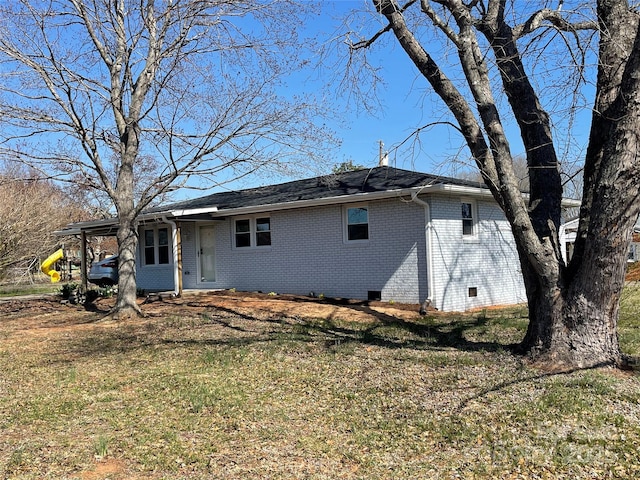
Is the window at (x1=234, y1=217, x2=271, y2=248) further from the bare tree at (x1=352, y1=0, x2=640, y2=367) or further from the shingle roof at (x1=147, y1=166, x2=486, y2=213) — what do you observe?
the bare tree at (x1=352, y1=0, x2=640, y2=367)

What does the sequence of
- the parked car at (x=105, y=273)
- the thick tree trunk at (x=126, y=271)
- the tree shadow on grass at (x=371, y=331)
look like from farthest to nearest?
the parked car at (x=105, y=273)
the thick tree trunk at (x=126, y=271)
the tree shadow on grass at (x=371, y=331)

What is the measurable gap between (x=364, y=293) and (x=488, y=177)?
728cm

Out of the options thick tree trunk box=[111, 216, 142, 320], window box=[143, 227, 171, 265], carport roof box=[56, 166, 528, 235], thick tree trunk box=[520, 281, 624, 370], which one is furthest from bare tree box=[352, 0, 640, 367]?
window box=[143, 227, 171, 265]

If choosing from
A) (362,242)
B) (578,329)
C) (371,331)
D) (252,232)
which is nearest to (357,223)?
(362,242)

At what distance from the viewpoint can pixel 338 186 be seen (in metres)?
14.9

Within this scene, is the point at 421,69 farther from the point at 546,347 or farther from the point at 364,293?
the point at 364,293

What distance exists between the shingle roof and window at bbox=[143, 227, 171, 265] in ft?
7.73

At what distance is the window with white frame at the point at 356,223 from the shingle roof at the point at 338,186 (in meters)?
0.50

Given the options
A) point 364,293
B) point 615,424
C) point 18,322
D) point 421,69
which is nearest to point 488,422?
point 615,424

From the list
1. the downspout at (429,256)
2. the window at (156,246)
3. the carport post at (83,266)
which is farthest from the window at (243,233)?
the downspout at (429,256)

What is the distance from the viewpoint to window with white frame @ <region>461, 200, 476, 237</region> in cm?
1323

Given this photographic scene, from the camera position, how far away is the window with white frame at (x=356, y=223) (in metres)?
13.5

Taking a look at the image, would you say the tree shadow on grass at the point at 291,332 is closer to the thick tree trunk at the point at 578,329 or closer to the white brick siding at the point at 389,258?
the thick tree trunk at the point at 578,329

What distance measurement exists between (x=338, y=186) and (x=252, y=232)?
10.3ft
